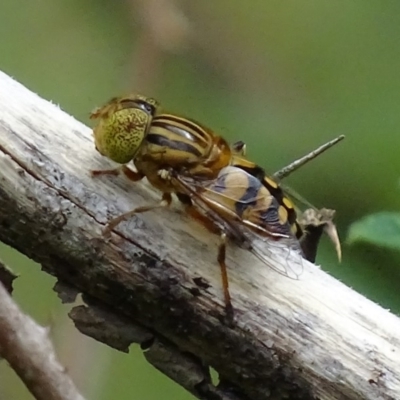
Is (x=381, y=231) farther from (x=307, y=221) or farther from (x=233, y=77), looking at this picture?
(x=233, y=77)

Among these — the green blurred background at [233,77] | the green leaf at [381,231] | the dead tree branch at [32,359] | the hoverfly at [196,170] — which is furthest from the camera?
the green blurred background at [233,77]

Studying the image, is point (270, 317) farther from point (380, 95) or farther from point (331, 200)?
point (380, 95)

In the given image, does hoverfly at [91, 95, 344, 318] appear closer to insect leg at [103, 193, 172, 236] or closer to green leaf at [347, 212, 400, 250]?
insect leg at [103, 193, 172, 236]

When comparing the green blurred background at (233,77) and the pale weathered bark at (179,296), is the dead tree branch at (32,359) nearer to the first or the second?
the pale weathered bark at (179,296)

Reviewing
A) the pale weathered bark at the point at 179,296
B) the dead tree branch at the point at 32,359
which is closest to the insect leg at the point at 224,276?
the pale weathered bark at the point at 179,296

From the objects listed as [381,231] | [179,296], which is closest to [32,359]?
[179,296]

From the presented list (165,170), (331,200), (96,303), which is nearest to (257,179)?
(165,170)
